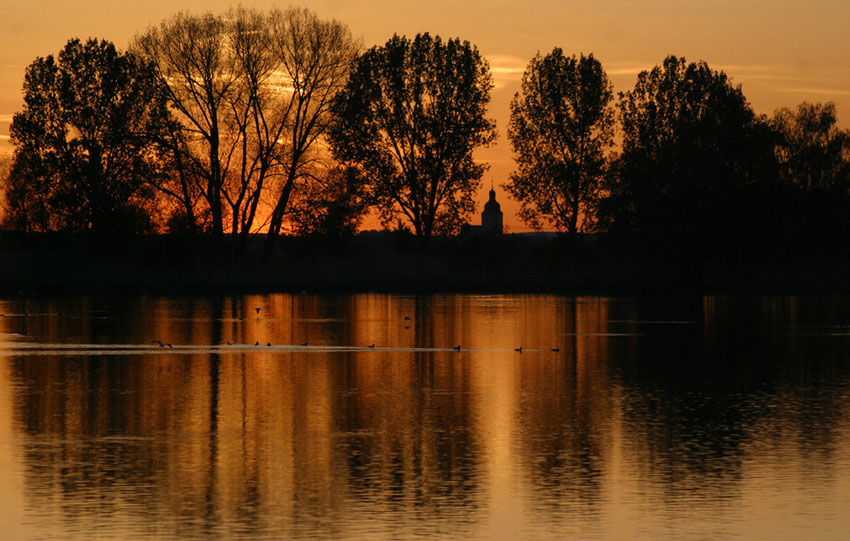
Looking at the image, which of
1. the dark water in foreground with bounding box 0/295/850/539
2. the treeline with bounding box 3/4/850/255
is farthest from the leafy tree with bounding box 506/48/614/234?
the dark water in foreground with bounding box 0/295/850/539

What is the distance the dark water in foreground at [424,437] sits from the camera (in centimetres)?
1142

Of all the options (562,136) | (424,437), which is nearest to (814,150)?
(562,136)

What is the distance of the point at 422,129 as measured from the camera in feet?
264

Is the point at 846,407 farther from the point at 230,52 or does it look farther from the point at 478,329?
the point at 230,52

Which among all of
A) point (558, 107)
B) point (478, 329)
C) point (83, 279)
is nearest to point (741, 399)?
point (478, 329)

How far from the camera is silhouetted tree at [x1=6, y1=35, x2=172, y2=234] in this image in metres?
72.9

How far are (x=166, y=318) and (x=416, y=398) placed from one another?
78.9 feet

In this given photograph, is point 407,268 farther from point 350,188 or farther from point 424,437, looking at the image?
point 424,437

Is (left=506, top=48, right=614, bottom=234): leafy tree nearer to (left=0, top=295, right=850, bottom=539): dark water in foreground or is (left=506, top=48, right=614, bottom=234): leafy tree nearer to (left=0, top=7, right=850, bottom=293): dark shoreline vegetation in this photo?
(left=0, top=7, right=850, bottom=293): dark shoreline vegetation

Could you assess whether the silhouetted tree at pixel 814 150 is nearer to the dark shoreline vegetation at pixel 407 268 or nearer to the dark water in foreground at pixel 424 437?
the dark shoreline vegetation at pixel 407 268

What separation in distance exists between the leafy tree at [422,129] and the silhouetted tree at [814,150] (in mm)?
24171

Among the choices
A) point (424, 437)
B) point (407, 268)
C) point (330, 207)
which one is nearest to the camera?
point (424, 437)

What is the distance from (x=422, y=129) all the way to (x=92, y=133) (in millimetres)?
21296

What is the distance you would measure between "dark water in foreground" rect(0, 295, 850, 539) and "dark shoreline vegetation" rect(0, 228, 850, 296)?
34.8m
